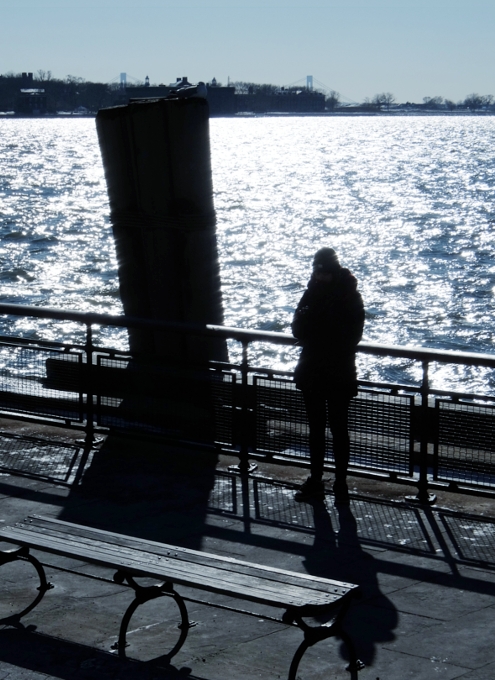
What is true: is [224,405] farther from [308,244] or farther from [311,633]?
[308,244]

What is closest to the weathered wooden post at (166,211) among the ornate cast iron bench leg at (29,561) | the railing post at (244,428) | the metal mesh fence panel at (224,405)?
the metal mesh fence panel at (224,405)

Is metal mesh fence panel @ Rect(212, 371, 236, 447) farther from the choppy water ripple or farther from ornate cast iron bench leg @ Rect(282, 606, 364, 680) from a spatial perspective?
the choppy water ripple

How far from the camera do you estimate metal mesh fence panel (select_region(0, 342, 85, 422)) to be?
27.6 feet

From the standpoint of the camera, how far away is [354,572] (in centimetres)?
573

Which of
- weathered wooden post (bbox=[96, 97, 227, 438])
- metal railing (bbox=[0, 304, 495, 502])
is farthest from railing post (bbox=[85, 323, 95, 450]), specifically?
weathered wooden post (bbox=[96, 97, 227, 438])

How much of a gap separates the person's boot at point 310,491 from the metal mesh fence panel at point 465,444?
75 centimetres

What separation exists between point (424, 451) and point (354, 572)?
1510 millimetres

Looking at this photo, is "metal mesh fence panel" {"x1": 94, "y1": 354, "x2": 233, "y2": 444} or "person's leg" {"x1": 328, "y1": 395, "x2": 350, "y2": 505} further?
"metal mesh fence panel" {"x1": 94, "y1": 354, "x2": 233, "y2": 444}

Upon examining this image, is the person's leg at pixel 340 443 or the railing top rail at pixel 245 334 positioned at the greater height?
the railing top rail at pixel 245 334

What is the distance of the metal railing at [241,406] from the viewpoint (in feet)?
22.8

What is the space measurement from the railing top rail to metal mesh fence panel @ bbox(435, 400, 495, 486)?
31 centimetres

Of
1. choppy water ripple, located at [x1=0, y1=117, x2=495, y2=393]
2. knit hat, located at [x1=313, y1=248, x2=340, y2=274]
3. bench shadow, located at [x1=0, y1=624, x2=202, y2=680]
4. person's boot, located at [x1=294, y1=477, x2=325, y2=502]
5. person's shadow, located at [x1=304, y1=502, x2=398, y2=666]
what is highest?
knit hat, located at [x1=313, y1=248, x2=340, y2=274]

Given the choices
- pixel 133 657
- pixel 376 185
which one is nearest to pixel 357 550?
pixel 133 657

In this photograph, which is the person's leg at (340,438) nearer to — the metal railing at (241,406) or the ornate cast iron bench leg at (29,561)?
the metal railing at (241,406)
